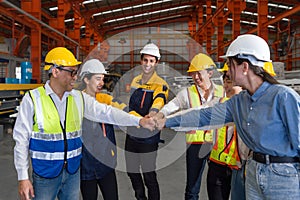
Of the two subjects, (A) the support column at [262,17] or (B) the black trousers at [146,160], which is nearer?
(B) the black trousers at [146,160]

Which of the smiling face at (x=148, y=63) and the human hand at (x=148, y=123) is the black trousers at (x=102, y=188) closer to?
the human hand at (x=148, y=123)

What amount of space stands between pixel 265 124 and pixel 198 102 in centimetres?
129

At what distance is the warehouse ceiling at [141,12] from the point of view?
18375mm

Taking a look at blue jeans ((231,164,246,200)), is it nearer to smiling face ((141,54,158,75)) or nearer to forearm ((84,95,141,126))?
forearm ((84,95,141,126))

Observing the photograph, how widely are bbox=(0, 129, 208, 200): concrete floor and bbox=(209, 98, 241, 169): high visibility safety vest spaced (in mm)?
1563

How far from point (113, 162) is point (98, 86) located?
0.69 metres

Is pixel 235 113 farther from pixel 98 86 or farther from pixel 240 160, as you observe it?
pixel 98 86

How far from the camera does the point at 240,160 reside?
240 centimetres

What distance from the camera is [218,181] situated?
2.74m

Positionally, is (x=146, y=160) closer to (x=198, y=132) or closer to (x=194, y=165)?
(x=194, y=165)

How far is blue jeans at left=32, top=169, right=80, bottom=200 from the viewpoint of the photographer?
198 cm

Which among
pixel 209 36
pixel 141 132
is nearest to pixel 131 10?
pixel 209 36

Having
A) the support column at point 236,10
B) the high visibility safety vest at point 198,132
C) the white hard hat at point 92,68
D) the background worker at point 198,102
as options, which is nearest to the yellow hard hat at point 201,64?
the background worker at point 198,102

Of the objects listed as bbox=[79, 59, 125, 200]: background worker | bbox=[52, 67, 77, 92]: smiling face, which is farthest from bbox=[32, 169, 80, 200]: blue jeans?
bbox=[52, 67, 77, 92]: smiling face
